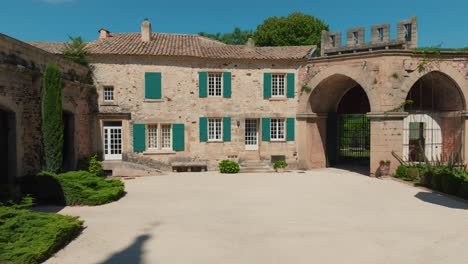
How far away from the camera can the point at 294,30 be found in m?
33.6

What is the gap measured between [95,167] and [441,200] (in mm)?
14712

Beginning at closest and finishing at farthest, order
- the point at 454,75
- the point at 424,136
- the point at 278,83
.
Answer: the point at 454,75, the point at 424,136, the point at 278,83

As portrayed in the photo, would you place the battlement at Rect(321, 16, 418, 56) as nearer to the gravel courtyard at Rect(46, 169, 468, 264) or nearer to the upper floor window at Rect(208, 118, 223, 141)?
the gravel courtyard at Rect(46, 169, 468, 264)

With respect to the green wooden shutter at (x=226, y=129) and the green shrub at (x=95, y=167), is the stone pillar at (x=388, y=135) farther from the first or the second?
the green shrub at (x=95, y=167)

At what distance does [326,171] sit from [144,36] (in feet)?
43.8

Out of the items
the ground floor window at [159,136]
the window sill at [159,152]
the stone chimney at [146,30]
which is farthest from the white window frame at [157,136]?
the stone chimney at [146,30]

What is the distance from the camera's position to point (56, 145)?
42.2ft

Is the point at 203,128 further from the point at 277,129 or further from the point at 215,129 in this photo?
the point at 277,129

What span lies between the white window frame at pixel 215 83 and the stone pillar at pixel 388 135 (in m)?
8.21

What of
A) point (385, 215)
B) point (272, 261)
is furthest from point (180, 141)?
point (272, 261)

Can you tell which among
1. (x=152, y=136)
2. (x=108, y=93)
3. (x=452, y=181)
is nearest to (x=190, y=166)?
(x=152, y=136)

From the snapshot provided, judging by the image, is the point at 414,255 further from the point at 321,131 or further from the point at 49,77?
the point at 321,131

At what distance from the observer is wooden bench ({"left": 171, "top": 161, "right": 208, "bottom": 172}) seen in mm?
18500

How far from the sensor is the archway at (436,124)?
17.6 m
